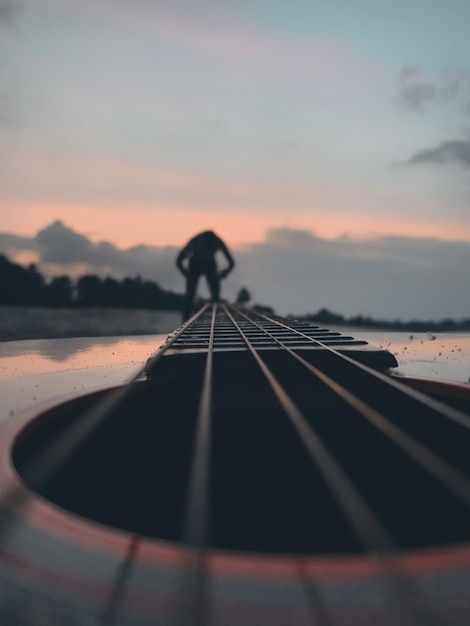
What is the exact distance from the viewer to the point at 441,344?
6.19 metres

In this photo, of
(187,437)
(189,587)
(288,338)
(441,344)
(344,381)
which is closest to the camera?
(189,587)

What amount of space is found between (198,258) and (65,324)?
2.83m

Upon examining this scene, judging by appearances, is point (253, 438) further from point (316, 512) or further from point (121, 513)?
point (121, 513)

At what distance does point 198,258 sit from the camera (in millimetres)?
9258

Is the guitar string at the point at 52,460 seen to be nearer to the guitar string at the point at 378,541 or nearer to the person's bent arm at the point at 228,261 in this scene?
the guitar string at the point at 378,541

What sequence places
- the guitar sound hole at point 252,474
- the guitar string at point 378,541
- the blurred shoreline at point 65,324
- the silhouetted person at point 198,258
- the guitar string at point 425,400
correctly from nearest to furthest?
1. the guitar string at point 378,541
2. the guitar string at point 425,400
3. the guitar sound hole at point 252,474
4. the blurred shoreline at point 65,324
5. the silhouetted person at point 198,258

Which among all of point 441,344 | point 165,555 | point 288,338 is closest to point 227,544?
point 288,338

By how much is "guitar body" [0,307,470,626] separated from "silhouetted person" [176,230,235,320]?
4972mm

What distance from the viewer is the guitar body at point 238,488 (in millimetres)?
925

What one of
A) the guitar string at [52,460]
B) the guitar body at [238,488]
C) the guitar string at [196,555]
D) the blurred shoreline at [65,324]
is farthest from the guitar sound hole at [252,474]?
the blurred shoreline at [65,324]

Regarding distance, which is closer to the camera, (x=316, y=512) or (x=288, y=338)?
(x=316, y=512)

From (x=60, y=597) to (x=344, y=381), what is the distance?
2342mm

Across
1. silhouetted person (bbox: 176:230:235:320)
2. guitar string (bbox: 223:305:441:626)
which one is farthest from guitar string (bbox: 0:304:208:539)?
silhouetted person (bbox: 176:230:235:320)

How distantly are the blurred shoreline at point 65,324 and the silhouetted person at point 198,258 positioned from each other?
0.85m
